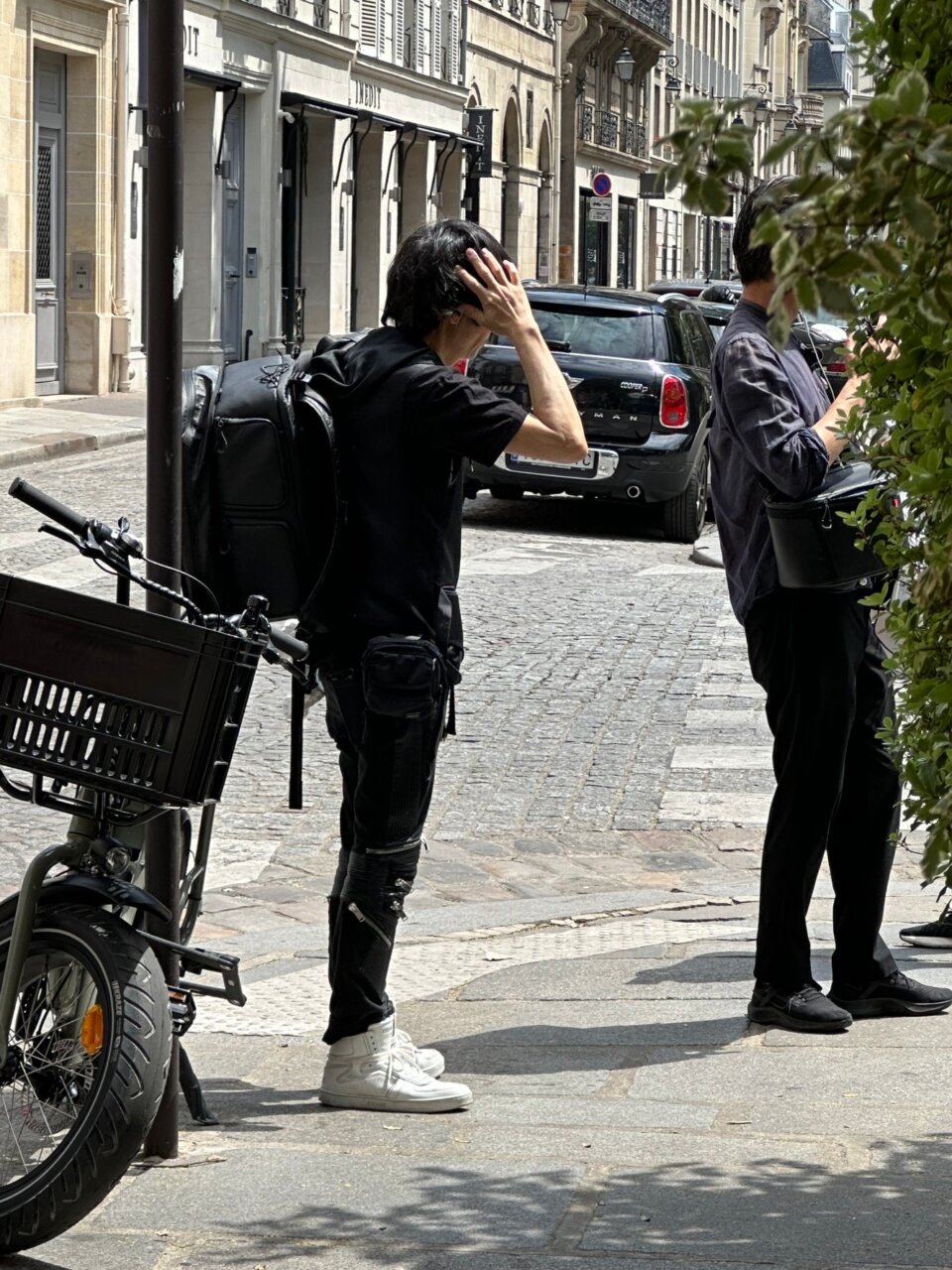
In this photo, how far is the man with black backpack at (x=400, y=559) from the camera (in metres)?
4.05

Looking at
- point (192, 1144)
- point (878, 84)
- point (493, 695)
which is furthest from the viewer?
point (493, 695)

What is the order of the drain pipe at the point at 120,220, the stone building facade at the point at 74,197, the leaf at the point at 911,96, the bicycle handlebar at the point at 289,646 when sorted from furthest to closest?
1. the drain pipe at the point at 120,220
2. the stone building facade at the point at 74,197
3. the bicycle handlebar at the point at 289,646
4. the leaf at the point at 911,96

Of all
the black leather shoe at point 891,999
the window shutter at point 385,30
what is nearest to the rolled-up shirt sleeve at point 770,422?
the black leather shoe at point 891,999

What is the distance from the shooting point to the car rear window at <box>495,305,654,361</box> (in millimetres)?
14922

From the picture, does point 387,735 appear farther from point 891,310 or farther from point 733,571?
point 891,310

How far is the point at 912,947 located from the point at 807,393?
1721 millimetres

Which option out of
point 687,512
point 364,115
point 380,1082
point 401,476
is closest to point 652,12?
point 364,115

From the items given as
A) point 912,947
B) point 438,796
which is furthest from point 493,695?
point 912,947

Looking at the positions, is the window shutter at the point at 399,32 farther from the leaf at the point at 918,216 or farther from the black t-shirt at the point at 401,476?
the leaf at the point at 918,216

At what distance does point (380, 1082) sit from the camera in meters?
4.21

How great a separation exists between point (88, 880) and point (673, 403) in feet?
38.0

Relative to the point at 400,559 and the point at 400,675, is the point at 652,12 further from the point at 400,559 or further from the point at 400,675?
the point at 400,675

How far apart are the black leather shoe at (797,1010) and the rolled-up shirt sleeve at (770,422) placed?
1.14 m

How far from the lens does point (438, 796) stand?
750cm
